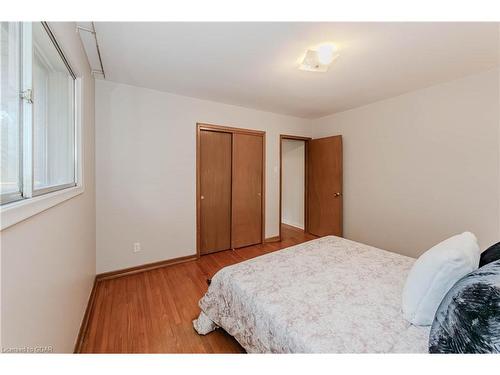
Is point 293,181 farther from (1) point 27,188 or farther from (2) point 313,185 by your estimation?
(1) point 27,188

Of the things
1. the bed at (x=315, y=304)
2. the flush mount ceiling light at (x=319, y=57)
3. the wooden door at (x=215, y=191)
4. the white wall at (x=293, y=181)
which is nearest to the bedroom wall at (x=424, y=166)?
the white wall at (x=293, y=181)

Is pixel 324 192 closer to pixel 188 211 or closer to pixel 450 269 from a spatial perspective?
pixel 188 211

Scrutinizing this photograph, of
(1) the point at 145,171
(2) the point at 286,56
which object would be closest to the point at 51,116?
(1) the point at 145,171

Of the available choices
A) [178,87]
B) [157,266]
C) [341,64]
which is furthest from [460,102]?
[157,266]

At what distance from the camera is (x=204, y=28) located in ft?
5.23

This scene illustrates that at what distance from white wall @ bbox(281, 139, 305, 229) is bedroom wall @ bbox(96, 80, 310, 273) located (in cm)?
204

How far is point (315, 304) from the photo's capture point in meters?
1.21

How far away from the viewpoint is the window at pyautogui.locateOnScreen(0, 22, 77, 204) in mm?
747

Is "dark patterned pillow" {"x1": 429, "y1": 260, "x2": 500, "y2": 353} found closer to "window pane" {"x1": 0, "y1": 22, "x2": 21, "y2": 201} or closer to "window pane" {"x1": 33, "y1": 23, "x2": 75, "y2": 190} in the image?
"window pane" {"x1": 0, "y1": 22, "x2": 21, "y2": 201}

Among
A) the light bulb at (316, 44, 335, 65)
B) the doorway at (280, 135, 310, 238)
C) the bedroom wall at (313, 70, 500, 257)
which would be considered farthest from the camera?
the doorway at (280, 135, 310, 238)

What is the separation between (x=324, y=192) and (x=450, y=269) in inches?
120

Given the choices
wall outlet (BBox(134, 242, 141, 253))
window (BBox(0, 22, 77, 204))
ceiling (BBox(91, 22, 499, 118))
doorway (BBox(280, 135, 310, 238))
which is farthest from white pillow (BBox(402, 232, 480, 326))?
doorway (BBox(280, 135, 310, 238))
